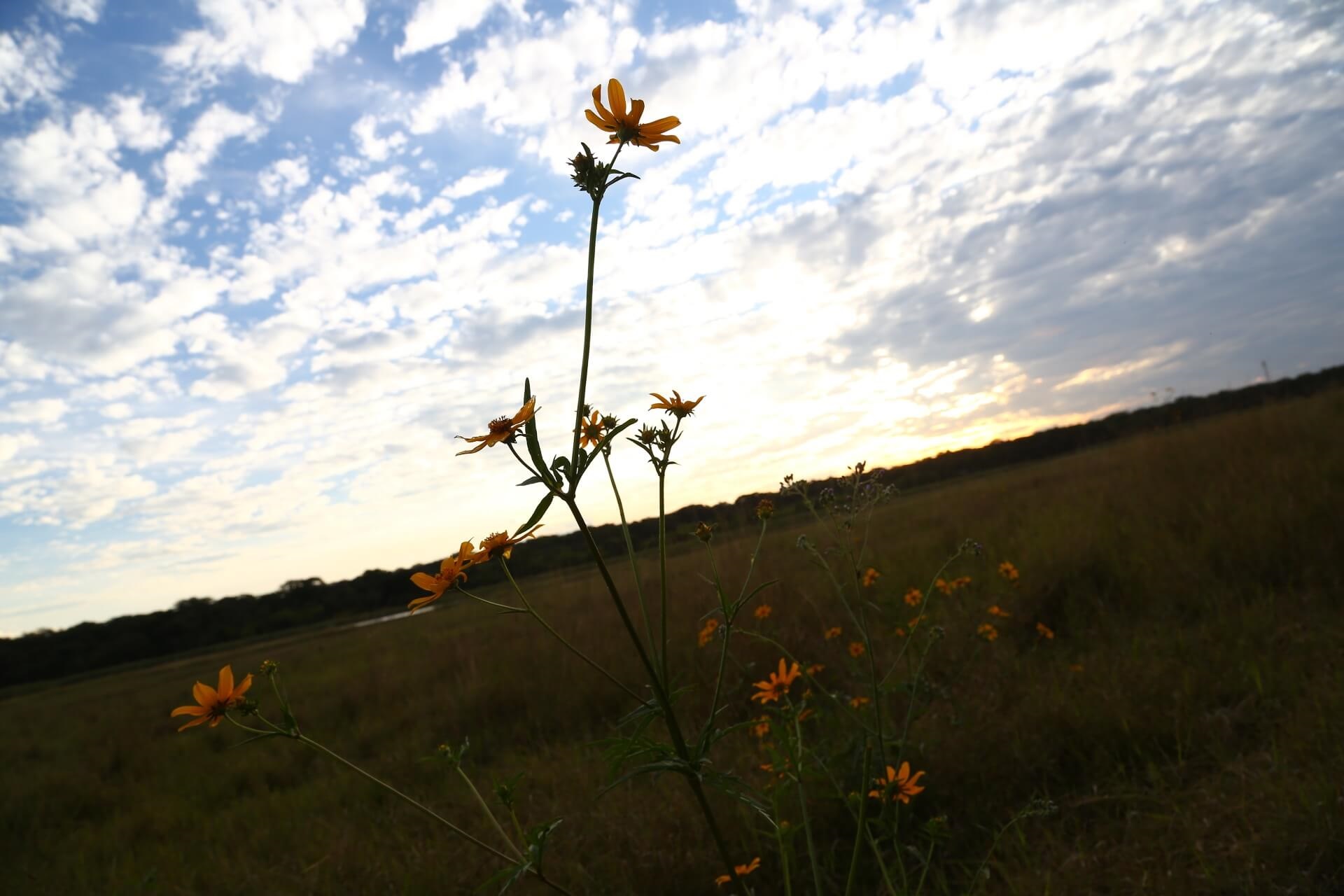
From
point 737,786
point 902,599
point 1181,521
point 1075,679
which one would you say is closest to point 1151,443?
point 1181,521

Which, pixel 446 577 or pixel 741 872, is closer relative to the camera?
pixel 446 577

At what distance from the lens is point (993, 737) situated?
2.72 m

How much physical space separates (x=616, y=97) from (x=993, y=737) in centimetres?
262

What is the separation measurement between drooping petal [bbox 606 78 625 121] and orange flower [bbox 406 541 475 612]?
67cm

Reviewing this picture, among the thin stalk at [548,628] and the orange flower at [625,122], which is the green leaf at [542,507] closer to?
the thin stalk at [548,628]

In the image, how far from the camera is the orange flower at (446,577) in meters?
1.07

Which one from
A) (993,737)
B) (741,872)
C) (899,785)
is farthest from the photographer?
(993,737)

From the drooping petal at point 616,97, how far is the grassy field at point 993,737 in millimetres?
1053

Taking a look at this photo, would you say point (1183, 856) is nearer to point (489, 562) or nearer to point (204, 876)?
point (489, 562)

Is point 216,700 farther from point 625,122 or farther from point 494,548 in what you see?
point 625,122

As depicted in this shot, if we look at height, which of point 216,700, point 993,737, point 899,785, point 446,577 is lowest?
point 993,737

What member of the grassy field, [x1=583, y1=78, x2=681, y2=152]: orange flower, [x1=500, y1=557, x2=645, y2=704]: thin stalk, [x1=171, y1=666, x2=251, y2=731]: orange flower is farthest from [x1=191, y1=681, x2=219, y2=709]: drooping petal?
[x1=583, y1=78, x2=681, y2=152]: orange flower

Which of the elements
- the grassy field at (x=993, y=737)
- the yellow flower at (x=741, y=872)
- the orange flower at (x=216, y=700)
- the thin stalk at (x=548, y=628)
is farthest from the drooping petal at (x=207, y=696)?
the yellow flower at (x=741, y=872)

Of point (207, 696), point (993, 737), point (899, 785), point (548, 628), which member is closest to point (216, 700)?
point (207, 696)
